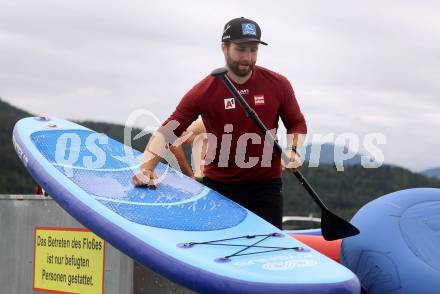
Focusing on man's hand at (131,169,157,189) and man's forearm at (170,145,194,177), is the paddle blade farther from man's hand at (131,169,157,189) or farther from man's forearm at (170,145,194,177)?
man's forearm at (170,145,194,177)

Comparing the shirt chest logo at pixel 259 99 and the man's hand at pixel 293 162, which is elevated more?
the shirt chest logo at pixel 259 99

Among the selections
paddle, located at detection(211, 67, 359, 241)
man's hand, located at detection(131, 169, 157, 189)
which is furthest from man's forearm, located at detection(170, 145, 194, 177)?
paddle, located at detection(211, 67, 359, 241)

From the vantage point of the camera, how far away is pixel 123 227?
4.68 meters

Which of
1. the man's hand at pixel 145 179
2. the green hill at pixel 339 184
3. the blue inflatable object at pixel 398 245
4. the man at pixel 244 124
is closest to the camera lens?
the blue inflatable object at pixel 398 245

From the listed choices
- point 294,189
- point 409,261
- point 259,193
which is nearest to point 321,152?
point 259,193

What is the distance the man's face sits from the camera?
195 inches

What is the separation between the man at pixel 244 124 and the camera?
500 cm

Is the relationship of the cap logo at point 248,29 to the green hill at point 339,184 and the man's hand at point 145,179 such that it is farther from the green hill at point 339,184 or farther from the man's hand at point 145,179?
the green hill at point 339,184

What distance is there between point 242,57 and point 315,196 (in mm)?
1101

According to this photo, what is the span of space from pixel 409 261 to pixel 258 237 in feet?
3.29

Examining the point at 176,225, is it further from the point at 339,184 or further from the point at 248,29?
the point at 339,184

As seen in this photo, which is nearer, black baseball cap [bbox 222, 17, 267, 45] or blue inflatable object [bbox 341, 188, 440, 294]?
blue inflatable object [bbox 341, 188, 440, 294]

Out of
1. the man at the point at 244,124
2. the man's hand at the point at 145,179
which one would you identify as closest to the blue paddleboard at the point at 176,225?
the man's hand at the point at 145,179

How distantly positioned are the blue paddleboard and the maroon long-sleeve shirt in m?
0.32
